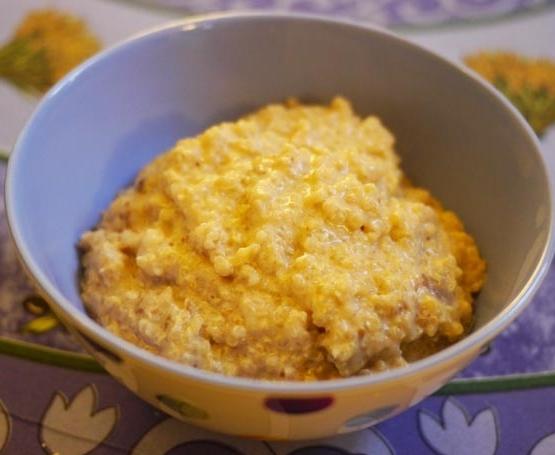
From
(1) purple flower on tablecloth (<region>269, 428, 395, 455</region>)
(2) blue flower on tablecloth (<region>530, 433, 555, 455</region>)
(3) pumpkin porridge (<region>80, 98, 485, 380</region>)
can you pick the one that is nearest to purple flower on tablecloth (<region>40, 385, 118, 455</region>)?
(3) pumpkin porridge (<region>80, 98, 485, 380</region>)

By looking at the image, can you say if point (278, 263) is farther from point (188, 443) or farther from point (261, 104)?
point (261, 104)

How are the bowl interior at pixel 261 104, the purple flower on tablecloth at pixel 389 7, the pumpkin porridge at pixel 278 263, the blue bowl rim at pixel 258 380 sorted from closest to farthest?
1. the blue bowl rim at pixel 258 380
2. the pumpkin porridge at pixel 278 263
3. the bowl interior at pixel 261 104
4. the purple flower on tablecloth at pixel 389 7

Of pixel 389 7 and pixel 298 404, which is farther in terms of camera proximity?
pixel 389 7

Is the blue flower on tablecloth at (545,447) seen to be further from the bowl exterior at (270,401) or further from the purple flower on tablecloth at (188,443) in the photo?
the purple flower on tablecloth at (188,443)

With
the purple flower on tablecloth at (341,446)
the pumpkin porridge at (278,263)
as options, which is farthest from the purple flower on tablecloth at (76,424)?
the purple flower on tablecloth at (341,446)

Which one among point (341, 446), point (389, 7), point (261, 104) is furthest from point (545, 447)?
point (389, 7)

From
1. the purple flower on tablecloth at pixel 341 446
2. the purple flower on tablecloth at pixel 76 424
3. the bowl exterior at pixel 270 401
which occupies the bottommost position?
the purple flower on tablecloth at pixel 341 446
